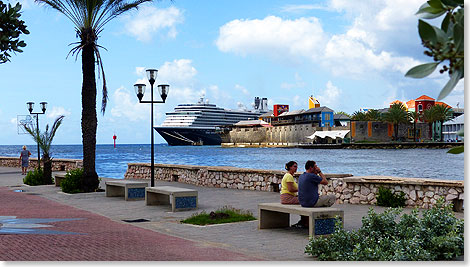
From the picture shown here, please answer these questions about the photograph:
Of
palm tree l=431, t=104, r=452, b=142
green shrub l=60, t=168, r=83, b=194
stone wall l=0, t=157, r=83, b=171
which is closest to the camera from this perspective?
green shrub l=60, t=168, r=83, b=194

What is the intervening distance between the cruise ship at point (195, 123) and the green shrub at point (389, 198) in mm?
101678

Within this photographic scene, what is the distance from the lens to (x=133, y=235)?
25.5ft

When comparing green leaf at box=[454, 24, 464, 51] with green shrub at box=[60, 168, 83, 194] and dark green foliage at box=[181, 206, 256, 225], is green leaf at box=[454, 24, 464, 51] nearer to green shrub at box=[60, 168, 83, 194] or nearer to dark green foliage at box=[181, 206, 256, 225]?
dark green foliage at box=[181, 206, 256, 225]

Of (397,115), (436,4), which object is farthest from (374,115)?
(436,4)

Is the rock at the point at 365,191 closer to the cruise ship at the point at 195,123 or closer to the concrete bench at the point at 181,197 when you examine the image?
the concrete bench at the point at 181,197

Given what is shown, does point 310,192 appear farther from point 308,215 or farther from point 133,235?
point 133,235

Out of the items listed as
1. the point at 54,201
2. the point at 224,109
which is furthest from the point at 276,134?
the point at 54,201

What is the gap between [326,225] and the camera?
23.8 ft

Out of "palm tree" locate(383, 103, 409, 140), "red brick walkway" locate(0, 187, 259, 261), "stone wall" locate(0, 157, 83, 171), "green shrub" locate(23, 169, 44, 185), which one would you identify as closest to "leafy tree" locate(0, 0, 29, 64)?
"red brick walkway" locate(0, 187, 259, 261)

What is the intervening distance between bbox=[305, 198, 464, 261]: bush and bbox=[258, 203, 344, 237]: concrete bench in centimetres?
97

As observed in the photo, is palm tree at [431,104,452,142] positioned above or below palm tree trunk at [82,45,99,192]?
above

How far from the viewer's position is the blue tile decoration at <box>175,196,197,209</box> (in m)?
11.1

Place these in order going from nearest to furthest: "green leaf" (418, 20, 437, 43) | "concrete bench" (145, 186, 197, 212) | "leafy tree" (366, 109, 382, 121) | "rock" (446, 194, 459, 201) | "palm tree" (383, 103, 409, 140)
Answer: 1. "green leaf" (418, 20, 437, 43)
2. "rock" (446, 194, 459, 201)
3. "concrete bench" (145, 186, 197, 212)
4. "palm tree" (383, 103, 409, 140)
5. "leafy tree" (366, 109, 382, 121)

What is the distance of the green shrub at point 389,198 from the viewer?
10734 millimetres
